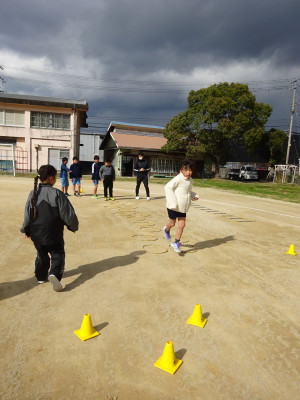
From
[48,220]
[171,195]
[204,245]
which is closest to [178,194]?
[171,195]

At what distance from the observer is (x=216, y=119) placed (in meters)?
29.6

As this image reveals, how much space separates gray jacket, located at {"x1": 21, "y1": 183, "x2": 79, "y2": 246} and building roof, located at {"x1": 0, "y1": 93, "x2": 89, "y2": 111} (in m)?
28.7

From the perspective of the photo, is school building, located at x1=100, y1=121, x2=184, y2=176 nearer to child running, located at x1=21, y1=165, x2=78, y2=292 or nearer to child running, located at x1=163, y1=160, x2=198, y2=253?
child running, located at x1=163, y1=160, x2=198, y2=253

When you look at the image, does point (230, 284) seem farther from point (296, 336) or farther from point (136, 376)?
point (136, 376)

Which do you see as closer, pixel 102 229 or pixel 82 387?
pixel 82 387

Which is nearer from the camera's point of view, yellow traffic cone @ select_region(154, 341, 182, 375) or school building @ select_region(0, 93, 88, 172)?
yellow traffic cone @ select_region(154, 341, 182, 375)

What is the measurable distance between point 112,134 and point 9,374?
32.4 meters

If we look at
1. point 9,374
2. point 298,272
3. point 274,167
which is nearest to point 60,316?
point 9,374

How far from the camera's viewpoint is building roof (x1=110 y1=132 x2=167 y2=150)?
30.7m

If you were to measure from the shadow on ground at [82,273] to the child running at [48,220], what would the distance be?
0.33 m

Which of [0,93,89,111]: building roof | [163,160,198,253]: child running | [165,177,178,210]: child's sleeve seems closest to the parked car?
[0,93,89,111]: building roof

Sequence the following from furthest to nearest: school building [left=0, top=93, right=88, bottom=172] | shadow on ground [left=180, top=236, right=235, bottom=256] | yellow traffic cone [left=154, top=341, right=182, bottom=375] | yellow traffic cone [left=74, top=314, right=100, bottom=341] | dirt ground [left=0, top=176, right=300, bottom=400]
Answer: school building [left=0, top=93, right=88, bottom=172], shadow on ground [left=180, top=236, right=235, bottom=256], yellow traffic cone [left=74, top=314, right=100, bottom=341], yellow traffic cone [left=154, top=341, right=182, bottom=375], dirt ground [left=0, top=176, right=300, bottom=400]

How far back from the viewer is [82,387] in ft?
6.70

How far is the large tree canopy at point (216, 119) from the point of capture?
1147 inches
